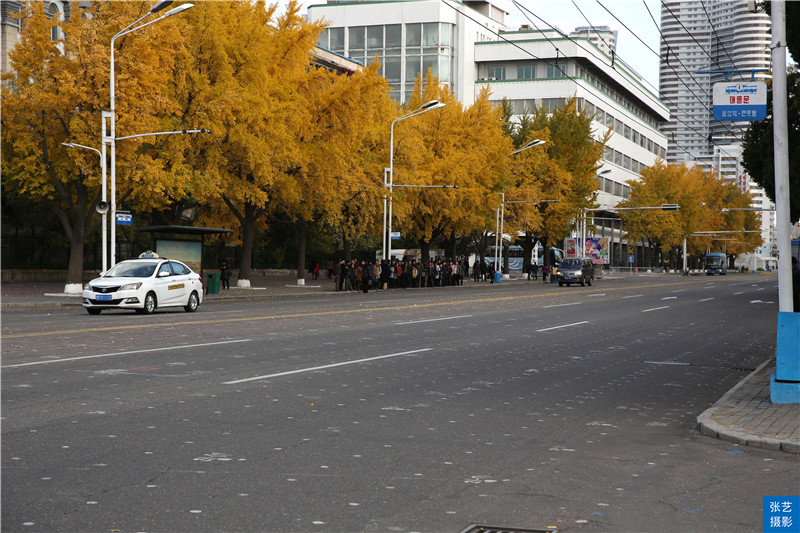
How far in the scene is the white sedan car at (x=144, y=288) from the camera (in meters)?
24.5

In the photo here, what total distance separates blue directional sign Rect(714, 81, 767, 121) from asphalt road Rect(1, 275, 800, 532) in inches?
138

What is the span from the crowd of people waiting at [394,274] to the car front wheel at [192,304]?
1794cm

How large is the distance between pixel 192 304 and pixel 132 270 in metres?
2.24

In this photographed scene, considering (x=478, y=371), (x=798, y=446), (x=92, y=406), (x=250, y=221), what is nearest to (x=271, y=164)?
(x=250, y=221)

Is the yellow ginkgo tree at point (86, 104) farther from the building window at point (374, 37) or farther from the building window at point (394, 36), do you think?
the building window at point (374, 37)

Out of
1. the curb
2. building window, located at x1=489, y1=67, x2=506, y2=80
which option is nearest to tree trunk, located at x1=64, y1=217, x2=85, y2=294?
the curb

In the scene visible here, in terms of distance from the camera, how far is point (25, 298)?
31969 mm

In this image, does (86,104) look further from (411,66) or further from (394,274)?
(411,66)

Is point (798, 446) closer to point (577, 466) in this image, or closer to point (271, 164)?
point (577, 466)

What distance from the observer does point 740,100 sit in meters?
11.0

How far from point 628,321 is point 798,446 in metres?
17.3

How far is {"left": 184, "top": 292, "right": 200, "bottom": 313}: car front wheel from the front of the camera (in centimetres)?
2695

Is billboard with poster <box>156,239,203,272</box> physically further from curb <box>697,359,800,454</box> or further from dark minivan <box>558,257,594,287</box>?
dark minivan <box>558,257,594,287</box>

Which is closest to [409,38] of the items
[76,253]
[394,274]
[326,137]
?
[394,274]
